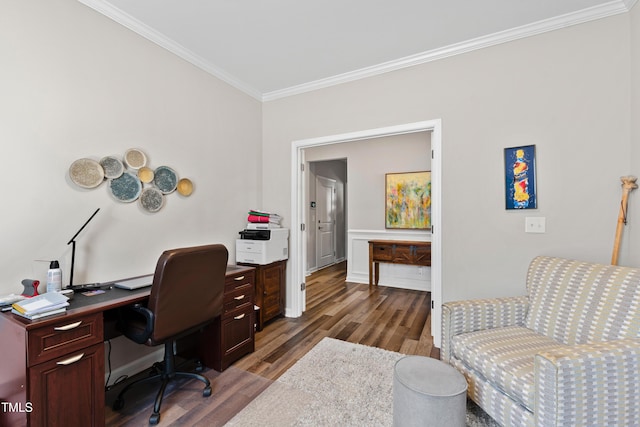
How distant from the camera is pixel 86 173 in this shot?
190 centimetres

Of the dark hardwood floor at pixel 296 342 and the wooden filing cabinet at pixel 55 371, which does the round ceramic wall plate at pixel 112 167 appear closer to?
the wooden filing cabinet at pixel 55 371

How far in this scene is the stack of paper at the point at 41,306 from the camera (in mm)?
1272

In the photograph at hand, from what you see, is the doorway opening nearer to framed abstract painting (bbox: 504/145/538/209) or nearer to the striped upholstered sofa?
framed abstract painting (bbox: 504/145/538/209)

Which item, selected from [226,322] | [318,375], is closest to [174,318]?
[226,322]

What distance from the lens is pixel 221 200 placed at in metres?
2.97

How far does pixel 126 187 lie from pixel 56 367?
1.26 metres

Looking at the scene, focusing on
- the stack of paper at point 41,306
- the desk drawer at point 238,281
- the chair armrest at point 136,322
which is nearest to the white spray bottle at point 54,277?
the stack of paper at point 41,306

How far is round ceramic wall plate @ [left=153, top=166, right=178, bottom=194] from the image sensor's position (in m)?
2.34

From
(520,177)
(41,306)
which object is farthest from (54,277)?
(520,177)

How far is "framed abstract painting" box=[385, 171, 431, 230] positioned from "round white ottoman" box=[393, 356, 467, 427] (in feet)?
10.6

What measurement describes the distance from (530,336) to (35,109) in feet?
11.0

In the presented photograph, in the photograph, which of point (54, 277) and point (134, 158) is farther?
point (134, 158)

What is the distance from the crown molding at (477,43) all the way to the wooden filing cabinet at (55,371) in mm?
2892

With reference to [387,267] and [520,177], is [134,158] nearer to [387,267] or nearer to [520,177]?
[520,177]
